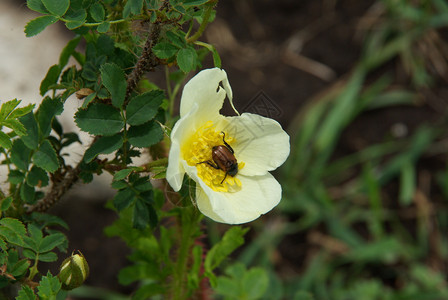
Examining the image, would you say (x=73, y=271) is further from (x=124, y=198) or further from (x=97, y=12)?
(x=97, y=12)

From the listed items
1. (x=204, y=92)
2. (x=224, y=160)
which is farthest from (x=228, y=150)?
(x=204, y=92)

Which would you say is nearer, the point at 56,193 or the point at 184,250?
the point at 56,193

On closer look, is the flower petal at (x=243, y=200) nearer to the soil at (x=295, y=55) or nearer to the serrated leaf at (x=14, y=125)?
the serrated leaf at (x=14, y=125)

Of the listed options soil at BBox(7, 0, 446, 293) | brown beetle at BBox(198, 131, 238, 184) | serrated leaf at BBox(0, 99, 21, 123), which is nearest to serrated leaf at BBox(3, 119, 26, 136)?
serrated leaf at BBox(0, 99, 21, 123)

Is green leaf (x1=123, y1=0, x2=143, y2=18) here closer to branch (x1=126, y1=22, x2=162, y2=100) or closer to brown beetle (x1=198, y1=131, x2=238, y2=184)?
branch (x1=126, y1=22, x2=162, y2=100)

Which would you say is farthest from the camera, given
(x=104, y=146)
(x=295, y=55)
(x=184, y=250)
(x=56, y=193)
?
(x=295, y=55)

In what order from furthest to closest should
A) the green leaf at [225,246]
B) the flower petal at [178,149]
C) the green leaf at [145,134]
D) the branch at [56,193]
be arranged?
the green leaf at [225,246]
the branch at [56,193]
the green leaf at [145,134]
the flower petal at [178,149]

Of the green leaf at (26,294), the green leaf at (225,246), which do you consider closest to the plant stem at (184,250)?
the green leaf at (225,246)
